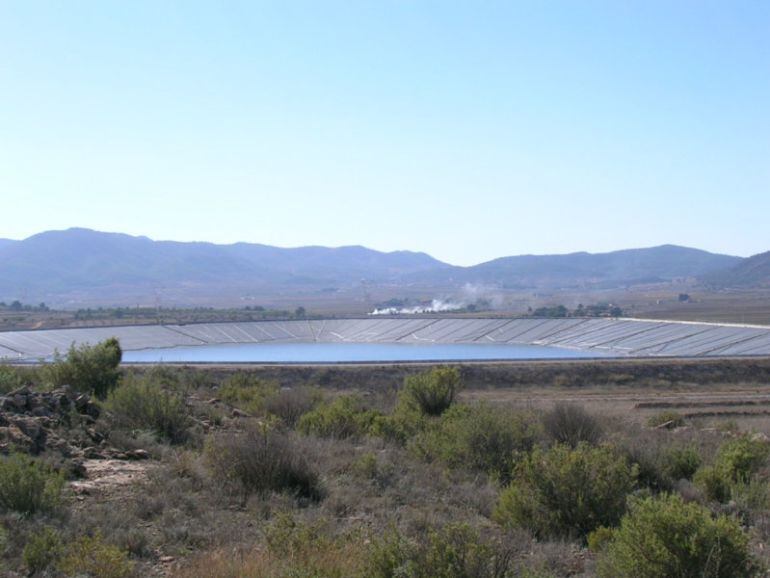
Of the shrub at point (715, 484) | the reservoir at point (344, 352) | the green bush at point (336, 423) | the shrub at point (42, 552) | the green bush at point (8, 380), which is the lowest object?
the reservoir at point (344, 352)

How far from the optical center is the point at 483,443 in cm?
1388

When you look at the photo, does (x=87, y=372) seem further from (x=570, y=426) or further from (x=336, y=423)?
(x=570, y=426)

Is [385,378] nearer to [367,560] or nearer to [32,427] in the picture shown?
[32,427]

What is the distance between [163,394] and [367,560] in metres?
9.94

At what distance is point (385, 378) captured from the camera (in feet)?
156

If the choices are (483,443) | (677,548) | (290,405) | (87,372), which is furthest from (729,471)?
(87,372)

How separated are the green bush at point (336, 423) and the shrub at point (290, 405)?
5.03 ft

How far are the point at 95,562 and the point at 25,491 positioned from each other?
2197mm

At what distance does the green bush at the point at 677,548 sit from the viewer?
7.16 m

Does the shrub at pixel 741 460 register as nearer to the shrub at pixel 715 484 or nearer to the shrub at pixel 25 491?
the shrub at pixel 715 484

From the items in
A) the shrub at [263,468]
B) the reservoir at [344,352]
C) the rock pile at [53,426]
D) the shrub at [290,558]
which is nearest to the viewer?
the shrub at [290,558]

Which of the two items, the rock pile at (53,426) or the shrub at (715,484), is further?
the shrub at (715,484)

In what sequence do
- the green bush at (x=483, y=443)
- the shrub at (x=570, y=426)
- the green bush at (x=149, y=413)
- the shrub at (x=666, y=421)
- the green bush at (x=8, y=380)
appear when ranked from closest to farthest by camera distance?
the green bush at (x=483, y=443) < the green bush at (x=149, y=413) < the shrub at (x=570, y=426) < the green bush at (x=8, y=380) < the shrub at (x=666, y=421)

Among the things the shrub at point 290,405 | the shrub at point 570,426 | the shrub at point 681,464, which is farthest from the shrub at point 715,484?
the shrub at point 290,405
